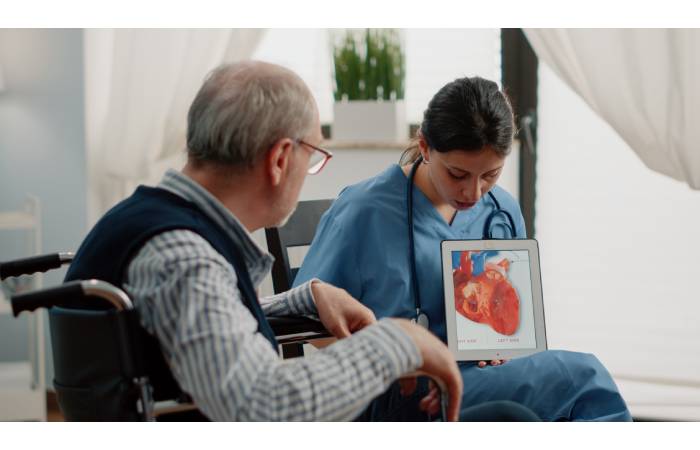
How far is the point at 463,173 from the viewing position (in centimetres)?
160

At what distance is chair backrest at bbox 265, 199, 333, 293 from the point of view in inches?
72.9

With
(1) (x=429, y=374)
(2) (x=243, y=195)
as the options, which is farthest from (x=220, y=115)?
(1) (x=429, y=374)

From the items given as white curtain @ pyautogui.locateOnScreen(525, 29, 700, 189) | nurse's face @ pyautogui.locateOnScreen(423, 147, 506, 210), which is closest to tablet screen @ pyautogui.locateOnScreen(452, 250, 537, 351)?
nurse's face @ pyautogui.locateOnScreen(423, 147, 506, 210)

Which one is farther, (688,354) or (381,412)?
(688,354)

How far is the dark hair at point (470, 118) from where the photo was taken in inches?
61.4

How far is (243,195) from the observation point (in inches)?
42.7

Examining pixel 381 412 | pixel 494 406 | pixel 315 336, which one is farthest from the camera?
pixel 381 412

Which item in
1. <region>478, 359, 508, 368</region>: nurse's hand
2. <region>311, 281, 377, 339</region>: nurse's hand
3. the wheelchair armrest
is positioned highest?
<region>311, 281, 377, 339</region>: nurse's hand

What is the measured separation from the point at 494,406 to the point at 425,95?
1.95m

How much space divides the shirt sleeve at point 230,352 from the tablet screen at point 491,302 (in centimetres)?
60

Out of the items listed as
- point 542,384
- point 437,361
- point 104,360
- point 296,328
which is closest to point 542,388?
point 542,384

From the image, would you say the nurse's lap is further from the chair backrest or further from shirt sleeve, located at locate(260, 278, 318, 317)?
the chair backrest

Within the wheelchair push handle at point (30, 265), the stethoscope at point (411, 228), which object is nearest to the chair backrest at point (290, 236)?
the stethoscope at point (411, 228)

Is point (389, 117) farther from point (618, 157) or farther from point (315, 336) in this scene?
point (315, 336)
